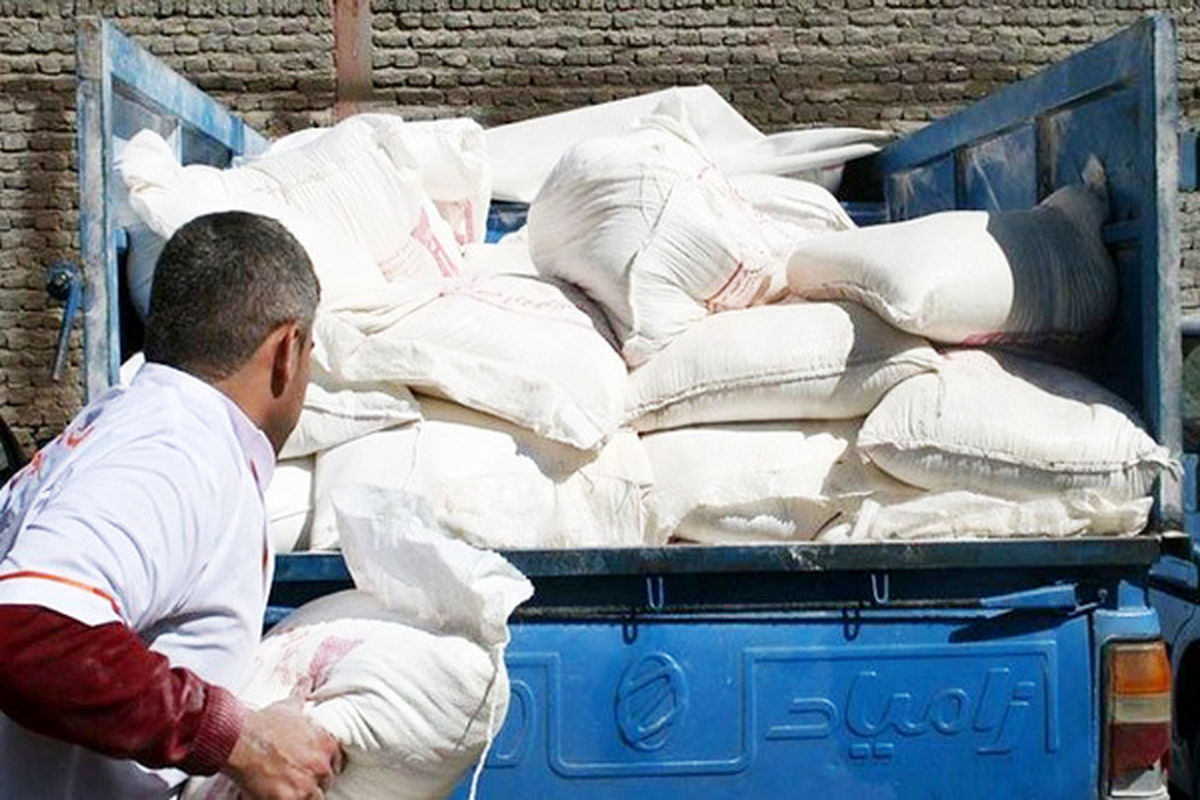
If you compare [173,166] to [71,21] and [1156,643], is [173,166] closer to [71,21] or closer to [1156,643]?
[1156,643]

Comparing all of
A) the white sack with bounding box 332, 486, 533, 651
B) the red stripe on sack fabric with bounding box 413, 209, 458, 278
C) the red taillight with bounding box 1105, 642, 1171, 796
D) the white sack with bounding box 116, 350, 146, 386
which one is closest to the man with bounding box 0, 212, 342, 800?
the white sack with bounding box 332, 486, 533, 651

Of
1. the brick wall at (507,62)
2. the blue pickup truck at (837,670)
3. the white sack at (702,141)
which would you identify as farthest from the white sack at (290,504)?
the brick wall at (507,62)

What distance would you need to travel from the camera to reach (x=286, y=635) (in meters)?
2.01

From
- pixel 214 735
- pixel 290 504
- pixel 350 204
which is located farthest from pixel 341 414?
pixel 214 735

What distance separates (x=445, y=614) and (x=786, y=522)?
1.06 metres

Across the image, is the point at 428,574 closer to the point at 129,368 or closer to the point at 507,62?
the point at 129,368

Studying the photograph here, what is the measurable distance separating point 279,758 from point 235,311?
1.51 feet

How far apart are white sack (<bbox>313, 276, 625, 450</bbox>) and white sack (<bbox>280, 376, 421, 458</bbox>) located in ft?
0.07

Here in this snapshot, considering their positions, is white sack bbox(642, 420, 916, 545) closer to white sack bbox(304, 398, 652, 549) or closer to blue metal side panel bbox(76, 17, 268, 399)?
white sack bbox(304, 398, 652, 549)

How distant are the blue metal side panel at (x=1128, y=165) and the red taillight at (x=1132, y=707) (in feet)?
0.83

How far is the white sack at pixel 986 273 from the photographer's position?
2922mm

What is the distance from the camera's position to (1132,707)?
265 centimetres

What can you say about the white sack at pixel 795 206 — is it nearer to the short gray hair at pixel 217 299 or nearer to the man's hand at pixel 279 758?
the short gray hair at pixel 217 299

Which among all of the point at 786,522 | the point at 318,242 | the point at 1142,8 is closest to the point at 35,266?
the point at 1142,8
